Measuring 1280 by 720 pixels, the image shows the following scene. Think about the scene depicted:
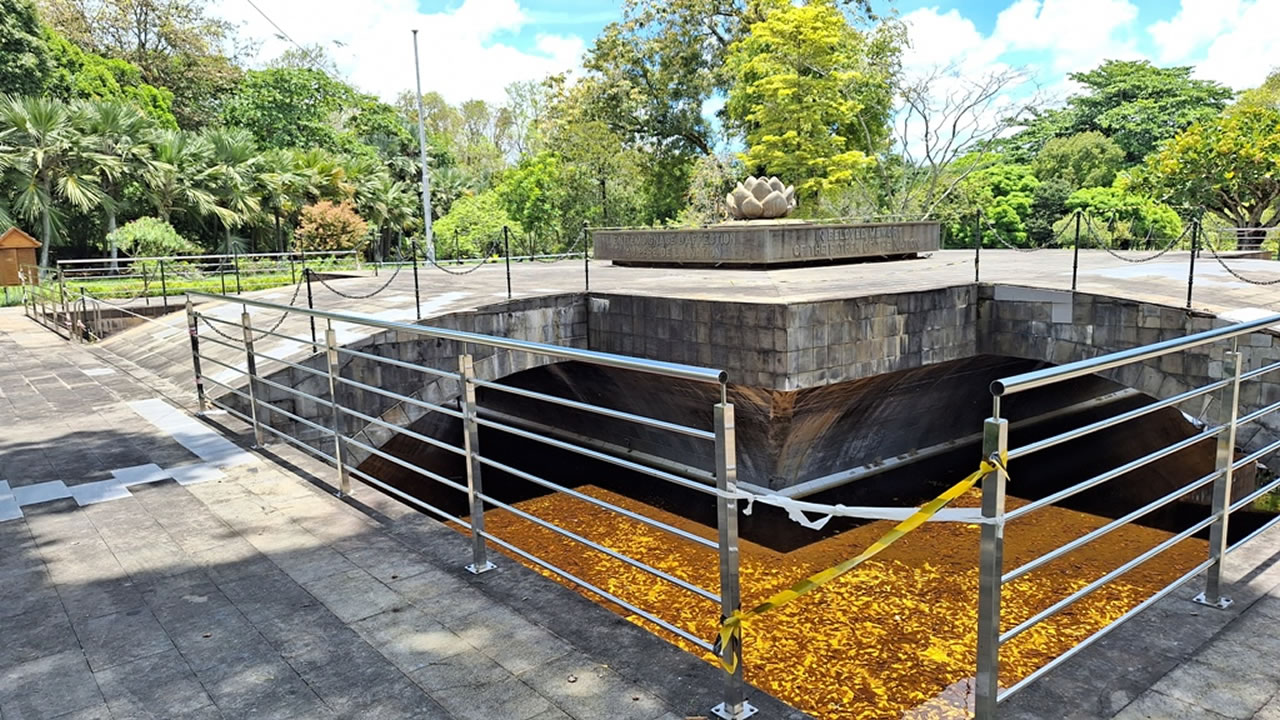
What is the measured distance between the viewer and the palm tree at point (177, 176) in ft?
76.7

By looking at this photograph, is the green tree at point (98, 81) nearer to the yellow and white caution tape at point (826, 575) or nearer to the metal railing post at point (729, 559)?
the metal railing post at point (729, 559)

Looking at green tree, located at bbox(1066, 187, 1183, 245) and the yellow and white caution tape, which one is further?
green tree, located at bbox(1066, 187, 1183, 245)

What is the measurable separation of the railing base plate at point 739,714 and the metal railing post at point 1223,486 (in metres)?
1.80

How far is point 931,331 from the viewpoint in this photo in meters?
9.69

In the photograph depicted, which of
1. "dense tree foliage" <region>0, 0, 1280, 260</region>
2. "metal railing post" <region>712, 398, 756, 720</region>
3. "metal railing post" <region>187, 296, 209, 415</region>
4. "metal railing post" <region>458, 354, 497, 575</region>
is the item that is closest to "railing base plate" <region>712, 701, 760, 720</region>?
"metal railing post" <region>712, 398, 756, 720</region>

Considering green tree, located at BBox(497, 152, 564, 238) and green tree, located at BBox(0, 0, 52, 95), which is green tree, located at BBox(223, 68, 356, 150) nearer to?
green tree, located at BBox(0, 0, 52, 95)

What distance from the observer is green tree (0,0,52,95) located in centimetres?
2417

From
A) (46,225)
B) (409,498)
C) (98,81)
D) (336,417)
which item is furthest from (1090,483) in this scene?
(98,81)

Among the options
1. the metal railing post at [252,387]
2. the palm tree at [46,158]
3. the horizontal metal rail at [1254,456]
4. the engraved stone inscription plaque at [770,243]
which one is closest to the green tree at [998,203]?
the engraved stone inscription plaque at [770,243]

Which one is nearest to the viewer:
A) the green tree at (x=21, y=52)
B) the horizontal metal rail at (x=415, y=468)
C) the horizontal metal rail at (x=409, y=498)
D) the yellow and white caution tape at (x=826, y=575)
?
the yellow and white caution tape at (x=826, y=575)

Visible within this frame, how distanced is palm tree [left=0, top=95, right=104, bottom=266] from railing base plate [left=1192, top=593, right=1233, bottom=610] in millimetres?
25231

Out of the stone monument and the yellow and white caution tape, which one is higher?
the stone monument

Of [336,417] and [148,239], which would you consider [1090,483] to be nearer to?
[336,417]

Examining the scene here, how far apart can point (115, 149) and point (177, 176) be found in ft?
5.31
